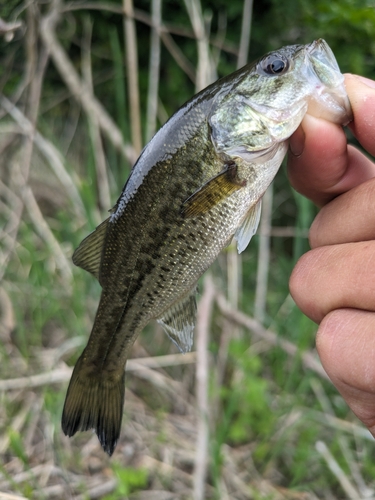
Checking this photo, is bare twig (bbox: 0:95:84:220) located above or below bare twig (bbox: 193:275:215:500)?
above

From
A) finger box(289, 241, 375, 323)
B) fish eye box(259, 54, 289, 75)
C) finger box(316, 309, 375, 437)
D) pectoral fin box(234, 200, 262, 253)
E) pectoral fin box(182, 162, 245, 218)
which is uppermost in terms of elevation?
fish eye box(259, 54, 289, 75)

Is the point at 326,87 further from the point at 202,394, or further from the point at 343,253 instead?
the point at 202,394

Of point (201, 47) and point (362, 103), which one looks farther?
point (201, 47)

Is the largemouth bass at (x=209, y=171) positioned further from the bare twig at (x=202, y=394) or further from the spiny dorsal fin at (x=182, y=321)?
the bare twig at (x=202, y=394)

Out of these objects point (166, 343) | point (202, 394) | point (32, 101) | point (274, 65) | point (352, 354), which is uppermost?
point (32, 101)

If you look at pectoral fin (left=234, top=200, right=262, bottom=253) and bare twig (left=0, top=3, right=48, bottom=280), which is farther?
bare twig (left=0, top=3, right=48, bottom=280)

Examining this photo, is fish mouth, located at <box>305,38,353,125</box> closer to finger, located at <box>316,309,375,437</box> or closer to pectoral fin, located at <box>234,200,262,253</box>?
pectoral fin, located at <box>234,200,262,253</box>

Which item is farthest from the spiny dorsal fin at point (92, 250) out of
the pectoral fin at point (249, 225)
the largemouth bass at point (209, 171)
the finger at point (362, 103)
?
the finger at point (362, 103)

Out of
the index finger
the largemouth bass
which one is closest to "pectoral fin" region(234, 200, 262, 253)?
the largemouth bass

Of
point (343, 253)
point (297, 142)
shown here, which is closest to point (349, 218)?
point (343, 253)
